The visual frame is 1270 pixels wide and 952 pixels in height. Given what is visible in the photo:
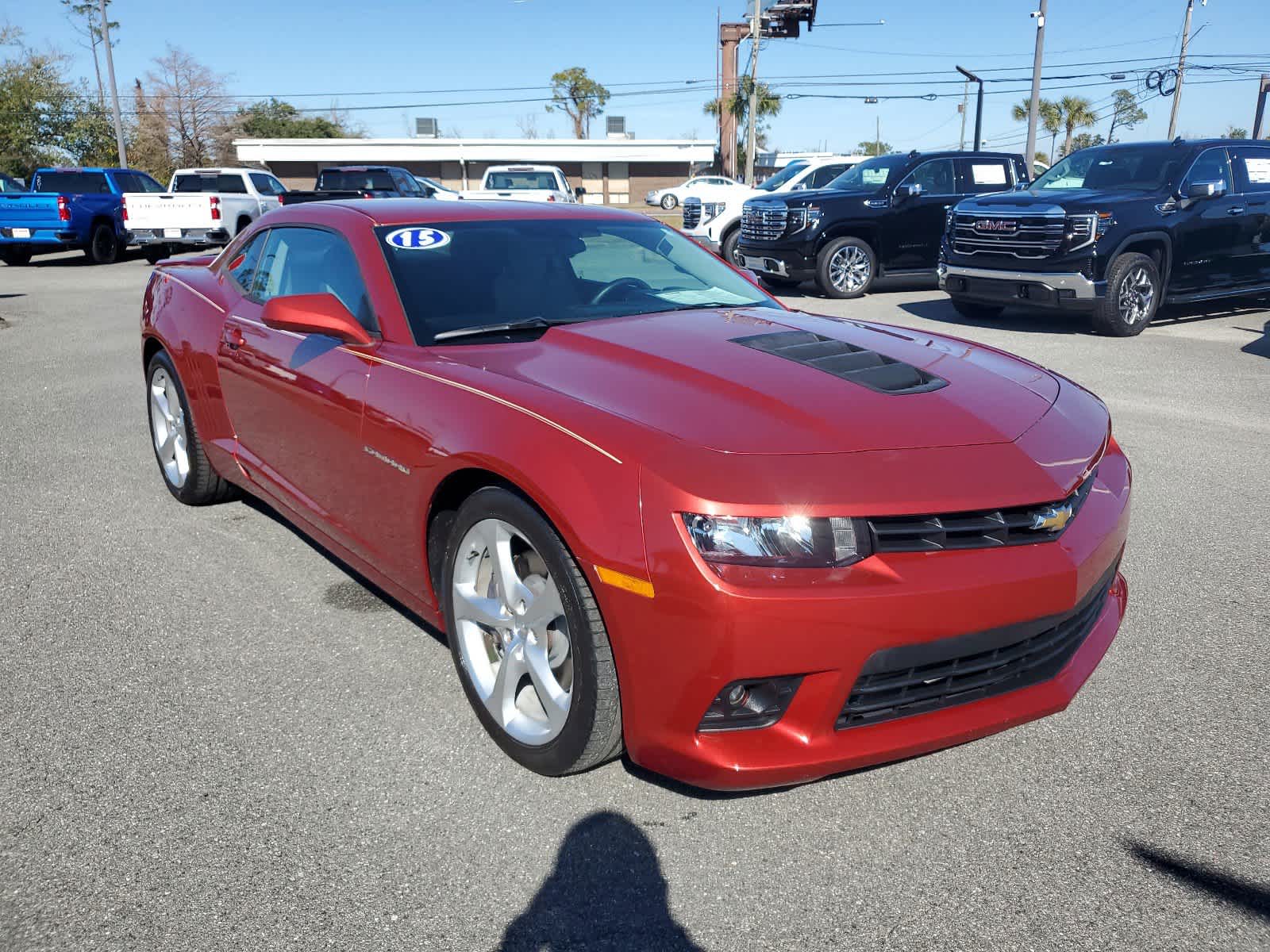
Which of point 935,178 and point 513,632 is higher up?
point 935,178

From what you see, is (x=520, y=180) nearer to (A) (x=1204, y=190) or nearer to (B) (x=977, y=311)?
(B) (x=977, y=311)

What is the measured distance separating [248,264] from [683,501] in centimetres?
314

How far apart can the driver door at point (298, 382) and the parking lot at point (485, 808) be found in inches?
19.1

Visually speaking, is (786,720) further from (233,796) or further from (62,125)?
(62,125)

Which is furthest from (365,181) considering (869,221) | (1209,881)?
(1209,881)

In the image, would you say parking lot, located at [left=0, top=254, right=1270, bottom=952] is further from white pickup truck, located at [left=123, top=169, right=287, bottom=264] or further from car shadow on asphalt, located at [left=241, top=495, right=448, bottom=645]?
white pickup truck, located at [left=123, top=169, right=287, bottom=264]

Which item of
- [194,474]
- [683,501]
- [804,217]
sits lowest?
[194,474]

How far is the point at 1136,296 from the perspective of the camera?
34.1 feet

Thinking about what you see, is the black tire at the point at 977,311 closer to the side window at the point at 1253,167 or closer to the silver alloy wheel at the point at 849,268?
the silver alloy wheel at the point at 849,268

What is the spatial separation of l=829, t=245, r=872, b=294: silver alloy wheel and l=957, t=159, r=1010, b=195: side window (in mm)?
1781

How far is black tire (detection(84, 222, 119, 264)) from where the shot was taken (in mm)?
20844

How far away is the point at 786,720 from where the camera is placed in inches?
91.5

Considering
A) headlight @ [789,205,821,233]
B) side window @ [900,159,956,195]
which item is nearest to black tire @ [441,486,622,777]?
headlight @ [789,205,821,233]

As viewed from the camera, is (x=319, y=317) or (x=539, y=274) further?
(x=539, y=274)
